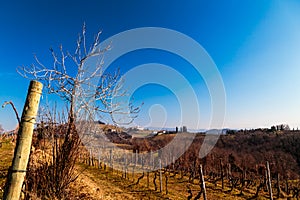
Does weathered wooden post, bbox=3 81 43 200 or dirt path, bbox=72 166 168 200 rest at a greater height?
weathered wooden post, bbox=3 81 43 200

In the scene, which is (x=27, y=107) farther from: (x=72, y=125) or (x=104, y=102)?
(x=104, y=102)

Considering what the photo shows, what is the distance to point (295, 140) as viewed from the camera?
57.1m

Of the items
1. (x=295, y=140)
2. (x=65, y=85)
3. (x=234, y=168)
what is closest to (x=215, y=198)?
(x=65, y=85)

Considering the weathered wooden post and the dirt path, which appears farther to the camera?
the dirt path

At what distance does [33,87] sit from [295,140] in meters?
69.6

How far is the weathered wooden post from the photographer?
184 centimetres

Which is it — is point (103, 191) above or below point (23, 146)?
below

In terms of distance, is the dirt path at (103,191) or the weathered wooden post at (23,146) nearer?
the weathered wooden post at (23,146)

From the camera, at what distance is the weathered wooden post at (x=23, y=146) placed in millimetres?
1841

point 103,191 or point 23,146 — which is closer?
point 23,146

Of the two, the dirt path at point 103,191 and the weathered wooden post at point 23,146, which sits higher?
the weathered wooden post at point 23,146

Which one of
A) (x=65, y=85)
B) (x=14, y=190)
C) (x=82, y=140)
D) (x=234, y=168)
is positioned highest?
(x=65, y=85)

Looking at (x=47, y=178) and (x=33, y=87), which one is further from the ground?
(x=33, y=87)

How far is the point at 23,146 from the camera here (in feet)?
6.25
